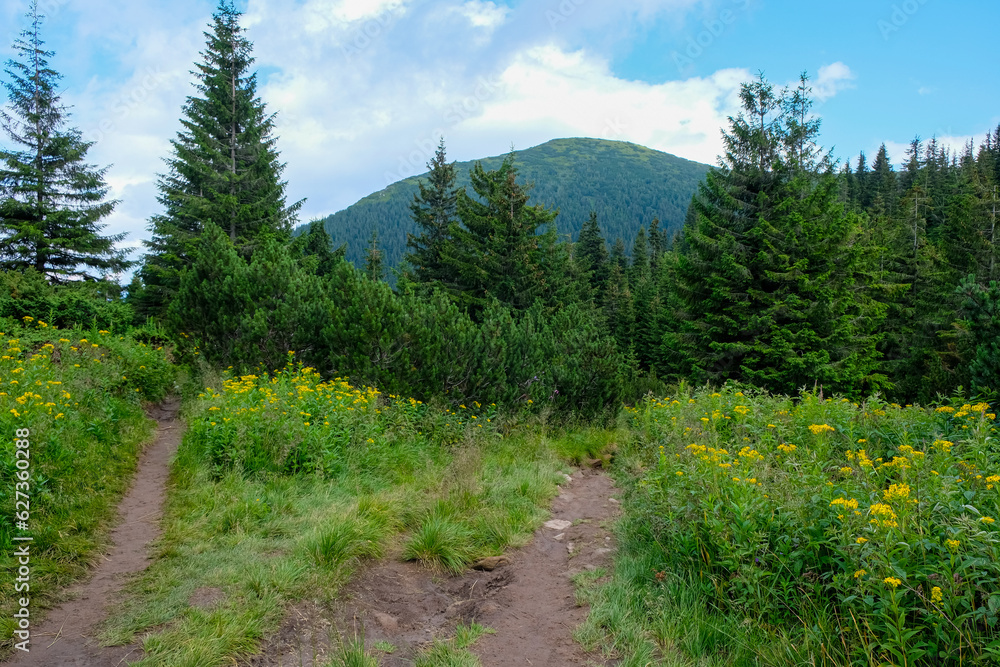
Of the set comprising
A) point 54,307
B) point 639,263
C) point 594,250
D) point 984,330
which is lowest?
point 984,330

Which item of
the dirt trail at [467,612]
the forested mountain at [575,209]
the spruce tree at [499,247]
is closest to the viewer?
the dirt trail at [467,612]

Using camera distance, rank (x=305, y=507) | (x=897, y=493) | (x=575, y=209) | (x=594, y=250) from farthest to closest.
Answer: (x=575, y=209), (x=594, y=250), (x=305, y=507), (x=897, y=493)

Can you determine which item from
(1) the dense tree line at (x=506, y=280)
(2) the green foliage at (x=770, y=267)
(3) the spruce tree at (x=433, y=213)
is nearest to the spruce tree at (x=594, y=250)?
(1) the dense tree line at (x=506, y=280)

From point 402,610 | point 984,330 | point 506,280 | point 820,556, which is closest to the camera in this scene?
point 820,556

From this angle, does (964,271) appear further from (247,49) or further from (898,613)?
(247,49)

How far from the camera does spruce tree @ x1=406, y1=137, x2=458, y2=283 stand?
31.5m

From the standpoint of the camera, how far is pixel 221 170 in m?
20.4

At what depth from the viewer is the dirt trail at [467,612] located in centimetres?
326

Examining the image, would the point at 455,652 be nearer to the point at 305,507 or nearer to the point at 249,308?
the point at 305,507

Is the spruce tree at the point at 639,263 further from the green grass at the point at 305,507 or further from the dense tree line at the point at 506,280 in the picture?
the green grass at the point at 305,507

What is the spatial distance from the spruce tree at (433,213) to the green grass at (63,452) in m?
22.8

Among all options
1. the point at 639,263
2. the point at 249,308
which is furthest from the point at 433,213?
the point at 639,263

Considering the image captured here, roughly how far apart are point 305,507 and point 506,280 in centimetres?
1995

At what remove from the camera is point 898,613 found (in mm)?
2521
